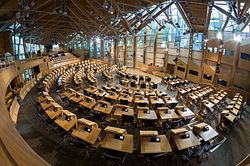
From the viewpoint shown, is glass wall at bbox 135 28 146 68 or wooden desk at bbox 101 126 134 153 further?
glass wall at bbox 135 28 146 68

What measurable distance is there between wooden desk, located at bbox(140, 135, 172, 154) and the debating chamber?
0.04 metres

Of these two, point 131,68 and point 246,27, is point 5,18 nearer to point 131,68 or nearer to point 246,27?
point 131,68

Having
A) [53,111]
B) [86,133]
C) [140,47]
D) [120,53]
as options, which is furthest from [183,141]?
[120,53]

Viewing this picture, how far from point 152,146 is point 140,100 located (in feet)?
17.6

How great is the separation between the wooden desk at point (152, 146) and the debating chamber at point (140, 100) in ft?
0.12

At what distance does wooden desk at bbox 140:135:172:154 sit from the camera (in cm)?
583

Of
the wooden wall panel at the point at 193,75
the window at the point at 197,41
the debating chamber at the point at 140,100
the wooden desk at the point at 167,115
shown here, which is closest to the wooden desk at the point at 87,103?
the debating chamber at the point at 140,100

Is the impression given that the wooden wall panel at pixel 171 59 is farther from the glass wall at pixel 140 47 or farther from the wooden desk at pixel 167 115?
the wooden desk at pixel 167 115

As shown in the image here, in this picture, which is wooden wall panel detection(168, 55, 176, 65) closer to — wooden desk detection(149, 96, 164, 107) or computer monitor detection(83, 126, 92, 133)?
wooden desk detection(149, 96, 164, 107)

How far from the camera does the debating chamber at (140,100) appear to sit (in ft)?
21.0

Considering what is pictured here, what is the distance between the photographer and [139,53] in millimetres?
32312

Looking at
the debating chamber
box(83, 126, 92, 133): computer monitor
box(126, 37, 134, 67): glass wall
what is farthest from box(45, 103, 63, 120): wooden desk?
box(126, 37, 134, 67): glass wall

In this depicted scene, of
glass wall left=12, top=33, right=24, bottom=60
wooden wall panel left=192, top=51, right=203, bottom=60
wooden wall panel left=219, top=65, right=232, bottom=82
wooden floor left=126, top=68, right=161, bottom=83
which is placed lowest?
wooden floor left=126, top=68, right=161, bottom=83

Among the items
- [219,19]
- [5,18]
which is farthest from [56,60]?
[219,19]
